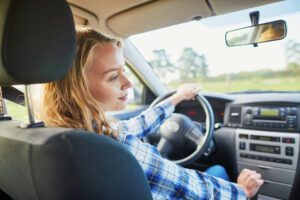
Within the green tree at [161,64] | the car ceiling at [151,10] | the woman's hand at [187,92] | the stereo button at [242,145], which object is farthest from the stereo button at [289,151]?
the green tree at [161,64]

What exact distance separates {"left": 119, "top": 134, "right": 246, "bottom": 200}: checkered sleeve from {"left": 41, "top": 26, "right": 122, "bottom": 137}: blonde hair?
0.12 m

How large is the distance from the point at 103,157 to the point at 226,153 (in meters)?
1.93

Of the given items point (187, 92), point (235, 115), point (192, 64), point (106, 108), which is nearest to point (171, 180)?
point (106, 108)

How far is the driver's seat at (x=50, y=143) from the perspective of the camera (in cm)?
77

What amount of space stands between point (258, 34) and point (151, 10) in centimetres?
75

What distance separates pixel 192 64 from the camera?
3.57 metres

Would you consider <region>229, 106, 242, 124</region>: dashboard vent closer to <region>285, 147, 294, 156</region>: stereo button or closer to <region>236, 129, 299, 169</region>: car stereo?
<region>236, 129, 299, 169</region>: car stereo

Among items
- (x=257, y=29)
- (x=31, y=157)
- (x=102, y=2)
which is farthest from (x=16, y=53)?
(x=257, y=29)

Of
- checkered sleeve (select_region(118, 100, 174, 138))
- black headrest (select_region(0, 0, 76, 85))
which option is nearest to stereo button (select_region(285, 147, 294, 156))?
checkered sleeve (select_region(118, 100, 174, 138))

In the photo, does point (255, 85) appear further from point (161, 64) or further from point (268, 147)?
point (161, 64)

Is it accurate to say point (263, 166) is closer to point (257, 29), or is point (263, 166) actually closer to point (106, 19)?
point (257, 29)

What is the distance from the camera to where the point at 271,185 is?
2.33 meters

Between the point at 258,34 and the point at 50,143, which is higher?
the point at 258,34

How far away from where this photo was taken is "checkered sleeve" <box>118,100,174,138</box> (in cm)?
187
